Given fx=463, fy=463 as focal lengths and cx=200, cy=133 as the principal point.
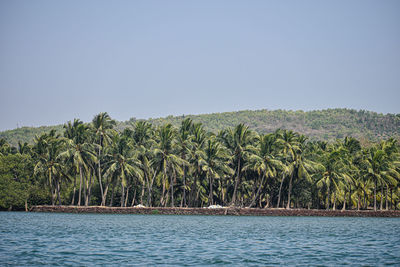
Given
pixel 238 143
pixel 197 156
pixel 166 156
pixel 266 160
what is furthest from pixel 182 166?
pixel 266 160

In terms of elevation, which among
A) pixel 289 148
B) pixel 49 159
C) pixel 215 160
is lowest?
pixel 49 159

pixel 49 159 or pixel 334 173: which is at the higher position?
pixel 49 159

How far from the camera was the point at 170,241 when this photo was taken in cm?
3219

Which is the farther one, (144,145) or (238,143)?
(144,145)

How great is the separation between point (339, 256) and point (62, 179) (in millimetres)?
63066

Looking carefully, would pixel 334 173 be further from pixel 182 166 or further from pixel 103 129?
pixel 103 129

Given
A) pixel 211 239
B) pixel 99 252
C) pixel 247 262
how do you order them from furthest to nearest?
pixel 211 239
pixel 99 252
pixel 247 262

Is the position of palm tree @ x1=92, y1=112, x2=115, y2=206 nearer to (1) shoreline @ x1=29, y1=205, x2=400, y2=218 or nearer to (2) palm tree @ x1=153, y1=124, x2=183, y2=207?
(1) shoreline @ x1=29, y1=205, x2=400, y2=218

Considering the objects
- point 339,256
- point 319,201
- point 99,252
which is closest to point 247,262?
point 339,256

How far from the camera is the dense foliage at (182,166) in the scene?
246 ft

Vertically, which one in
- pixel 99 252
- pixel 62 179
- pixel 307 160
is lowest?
pixel 99 252

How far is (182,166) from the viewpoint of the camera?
Result: 80.6 meters

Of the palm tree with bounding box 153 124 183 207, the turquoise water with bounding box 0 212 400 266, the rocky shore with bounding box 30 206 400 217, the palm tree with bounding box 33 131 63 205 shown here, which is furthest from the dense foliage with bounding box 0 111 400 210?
the turquoise water with bounding box 0 212 400 266

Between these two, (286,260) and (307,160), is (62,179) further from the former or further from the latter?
(286,260)
